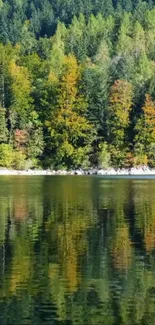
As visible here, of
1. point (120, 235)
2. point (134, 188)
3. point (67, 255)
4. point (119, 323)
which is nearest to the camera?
point (119, 323)

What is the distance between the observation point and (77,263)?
2652 centimetres

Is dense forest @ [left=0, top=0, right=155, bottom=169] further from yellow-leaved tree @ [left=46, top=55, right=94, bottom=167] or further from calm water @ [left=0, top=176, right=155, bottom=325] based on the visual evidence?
calm water @ [left=0, top=176, right=155, bottom=325]

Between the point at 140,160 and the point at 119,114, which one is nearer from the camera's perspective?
the point at 140,160

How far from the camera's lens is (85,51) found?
506ft

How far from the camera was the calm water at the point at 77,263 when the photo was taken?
64.6 feet

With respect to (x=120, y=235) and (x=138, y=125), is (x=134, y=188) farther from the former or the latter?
(x=138, y=125)

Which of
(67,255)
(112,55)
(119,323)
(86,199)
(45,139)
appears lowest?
(119,323)

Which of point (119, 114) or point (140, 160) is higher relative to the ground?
point (119, 114)

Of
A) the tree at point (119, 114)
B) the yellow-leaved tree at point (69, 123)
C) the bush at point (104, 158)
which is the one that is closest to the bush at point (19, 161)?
the yellow-leaved tree at point (69, 123)

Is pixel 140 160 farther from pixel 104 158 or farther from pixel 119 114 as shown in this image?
pixel 119 114

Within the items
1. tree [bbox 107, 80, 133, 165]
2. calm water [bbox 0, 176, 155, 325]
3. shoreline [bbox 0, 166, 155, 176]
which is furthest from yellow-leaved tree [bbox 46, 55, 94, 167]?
calm water [bbox 0, 176, 155, 325]

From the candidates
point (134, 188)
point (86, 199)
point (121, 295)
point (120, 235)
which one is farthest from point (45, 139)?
point (121, 295)

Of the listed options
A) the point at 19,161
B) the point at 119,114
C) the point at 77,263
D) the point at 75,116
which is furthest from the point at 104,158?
the point at 77,263

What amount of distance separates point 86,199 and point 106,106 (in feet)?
192
